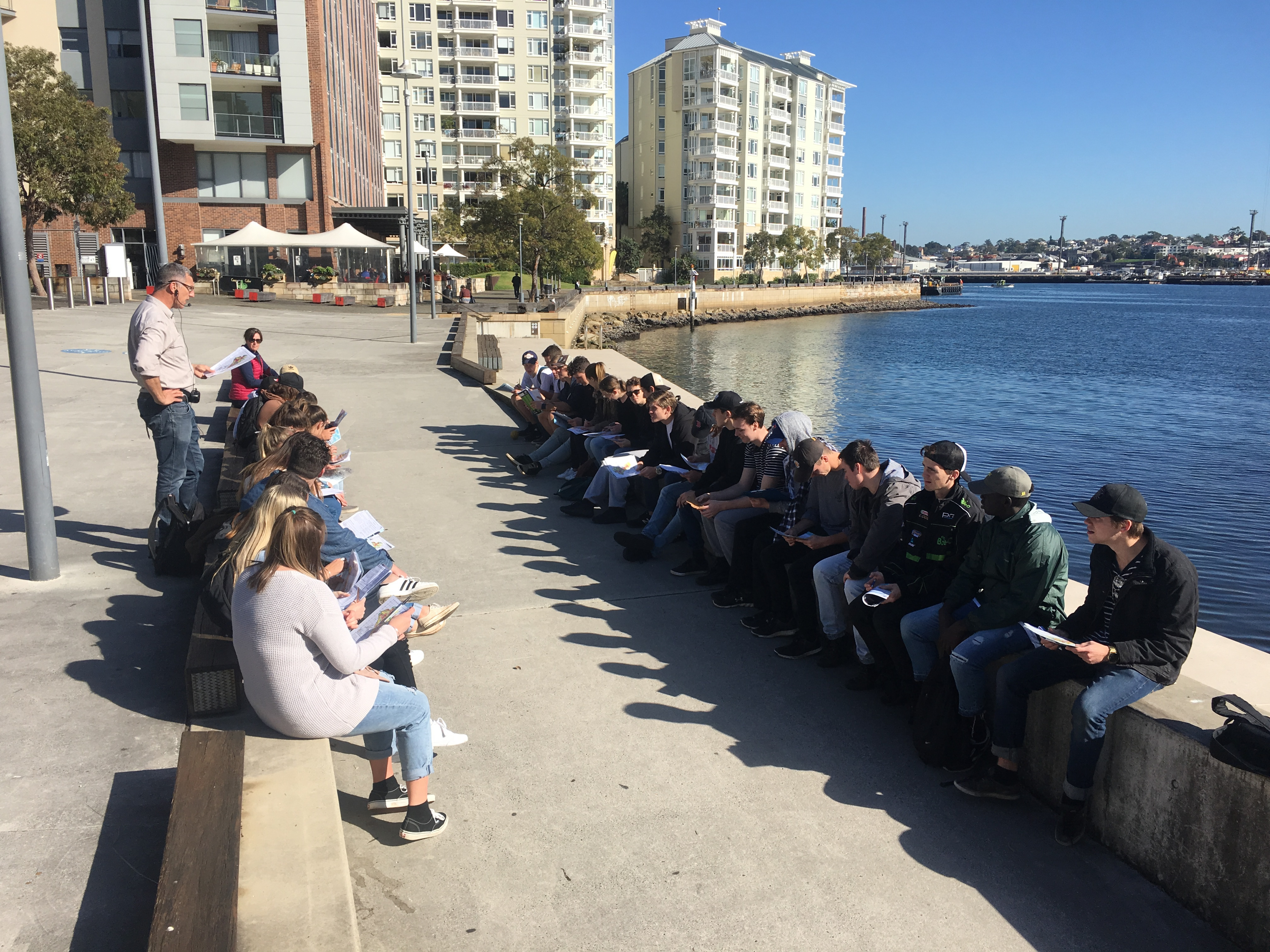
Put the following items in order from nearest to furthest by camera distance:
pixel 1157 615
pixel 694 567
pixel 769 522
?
pixel 1157 615
pixel 769 522
pixel 694 567

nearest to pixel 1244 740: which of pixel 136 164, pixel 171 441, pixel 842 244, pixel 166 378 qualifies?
Answer: pixel 171 441

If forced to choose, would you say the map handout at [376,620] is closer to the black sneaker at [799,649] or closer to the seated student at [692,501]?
the black sneaker at [799,649]

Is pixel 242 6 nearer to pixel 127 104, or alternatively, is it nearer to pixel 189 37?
pixel 189 37

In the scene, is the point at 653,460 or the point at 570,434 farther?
the point at 570,434

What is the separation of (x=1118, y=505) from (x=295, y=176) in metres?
53.4

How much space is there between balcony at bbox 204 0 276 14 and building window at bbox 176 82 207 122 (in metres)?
3.84

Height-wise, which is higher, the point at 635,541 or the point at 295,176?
the point at 295,176

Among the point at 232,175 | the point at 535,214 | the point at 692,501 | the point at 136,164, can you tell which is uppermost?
the point at 136,164

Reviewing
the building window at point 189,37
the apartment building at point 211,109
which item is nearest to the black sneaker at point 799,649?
the apartment building at point 211,109

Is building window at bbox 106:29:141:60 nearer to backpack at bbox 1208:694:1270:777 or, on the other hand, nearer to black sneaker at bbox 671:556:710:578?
black sneaker at bbox 671:556:710:578

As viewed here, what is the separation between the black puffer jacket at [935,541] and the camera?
5.68 m

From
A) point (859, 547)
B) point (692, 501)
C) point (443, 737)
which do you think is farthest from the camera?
point (692, 501)

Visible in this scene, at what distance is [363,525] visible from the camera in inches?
279

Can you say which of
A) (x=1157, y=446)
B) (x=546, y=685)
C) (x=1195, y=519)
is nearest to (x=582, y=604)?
(x=546, y=685)
